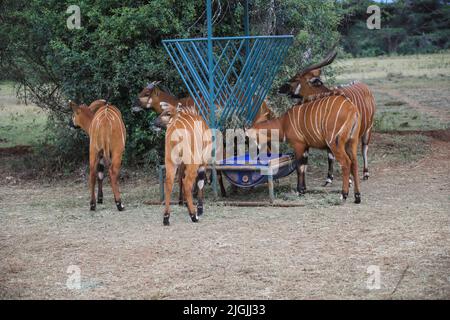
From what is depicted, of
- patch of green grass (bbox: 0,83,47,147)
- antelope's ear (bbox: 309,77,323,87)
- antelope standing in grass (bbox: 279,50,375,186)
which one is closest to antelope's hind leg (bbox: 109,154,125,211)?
antelope standing in grass (bbox: 279,50,375,186)

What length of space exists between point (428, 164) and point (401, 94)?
8.79 meters

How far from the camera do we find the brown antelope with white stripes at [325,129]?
919cm

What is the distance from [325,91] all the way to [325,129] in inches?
35.7

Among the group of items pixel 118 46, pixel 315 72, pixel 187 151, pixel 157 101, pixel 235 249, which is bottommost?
pixel 235 249

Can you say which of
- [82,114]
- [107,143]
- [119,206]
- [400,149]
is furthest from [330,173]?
[82,114]

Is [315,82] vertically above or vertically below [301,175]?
above

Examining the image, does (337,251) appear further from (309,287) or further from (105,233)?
(105,233)

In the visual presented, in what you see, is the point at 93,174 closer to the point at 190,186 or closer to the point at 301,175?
the point at 190,186

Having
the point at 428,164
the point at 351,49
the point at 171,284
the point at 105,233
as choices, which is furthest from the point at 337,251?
the point at 351,49

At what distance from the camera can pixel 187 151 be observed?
329 inches

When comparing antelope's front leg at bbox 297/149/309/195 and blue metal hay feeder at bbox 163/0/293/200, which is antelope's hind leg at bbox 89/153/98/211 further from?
antelope's front leg at bbox 297/149/309/195

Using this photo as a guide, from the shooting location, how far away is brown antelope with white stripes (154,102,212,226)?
8266 millimetres

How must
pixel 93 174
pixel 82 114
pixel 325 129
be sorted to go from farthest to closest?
1. pixel 82 114
2. pixel 325 129
3. pixel 93 174

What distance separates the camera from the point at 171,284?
6.14 meters
